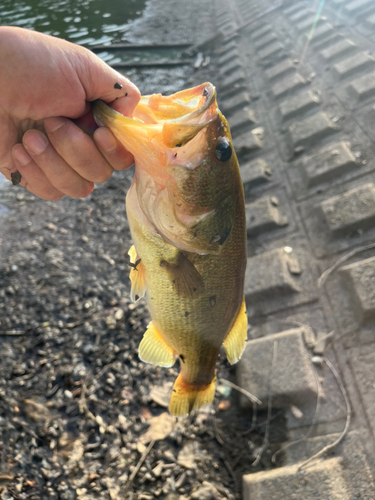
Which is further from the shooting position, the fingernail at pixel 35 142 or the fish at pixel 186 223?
the fingernail at pixel 35 142

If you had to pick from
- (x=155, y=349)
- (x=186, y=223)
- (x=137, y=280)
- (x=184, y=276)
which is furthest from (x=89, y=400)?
(x=186, y=223)

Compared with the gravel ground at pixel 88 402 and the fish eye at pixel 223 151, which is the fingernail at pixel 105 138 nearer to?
the fish eye at pixel 223 151

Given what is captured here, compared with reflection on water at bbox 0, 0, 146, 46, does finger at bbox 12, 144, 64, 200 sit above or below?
below

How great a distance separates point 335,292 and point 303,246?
797 millimetres

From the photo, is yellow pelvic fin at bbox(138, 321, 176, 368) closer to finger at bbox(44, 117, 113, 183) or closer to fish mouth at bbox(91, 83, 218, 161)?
finger at bbox(44, 117, 113, 183)

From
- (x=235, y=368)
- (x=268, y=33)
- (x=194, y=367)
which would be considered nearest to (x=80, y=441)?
(x=194, y=367)

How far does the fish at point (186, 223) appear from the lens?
150 cm

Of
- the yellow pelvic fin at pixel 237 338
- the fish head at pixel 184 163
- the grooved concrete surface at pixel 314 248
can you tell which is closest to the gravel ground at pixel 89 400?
the grooved concrete surface at pixel 314 248

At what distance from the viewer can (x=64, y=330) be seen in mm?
3564

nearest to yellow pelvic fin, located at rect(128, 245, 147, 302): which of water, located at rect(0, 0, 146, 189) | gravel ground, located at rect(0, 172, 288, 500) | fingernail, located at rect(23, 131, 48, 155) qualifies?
fingernail, located at rect(23, 131, 48, 155)

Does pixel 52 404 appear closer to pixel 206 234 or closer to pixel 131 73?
pixel 206 234

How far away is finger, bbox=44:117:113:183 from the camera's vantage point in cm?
169

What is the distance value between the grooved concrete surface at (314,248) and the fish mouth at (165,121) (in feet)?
8.09

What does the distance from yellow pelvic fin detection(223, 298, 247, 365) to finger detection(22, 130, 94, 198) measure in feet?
3.89
